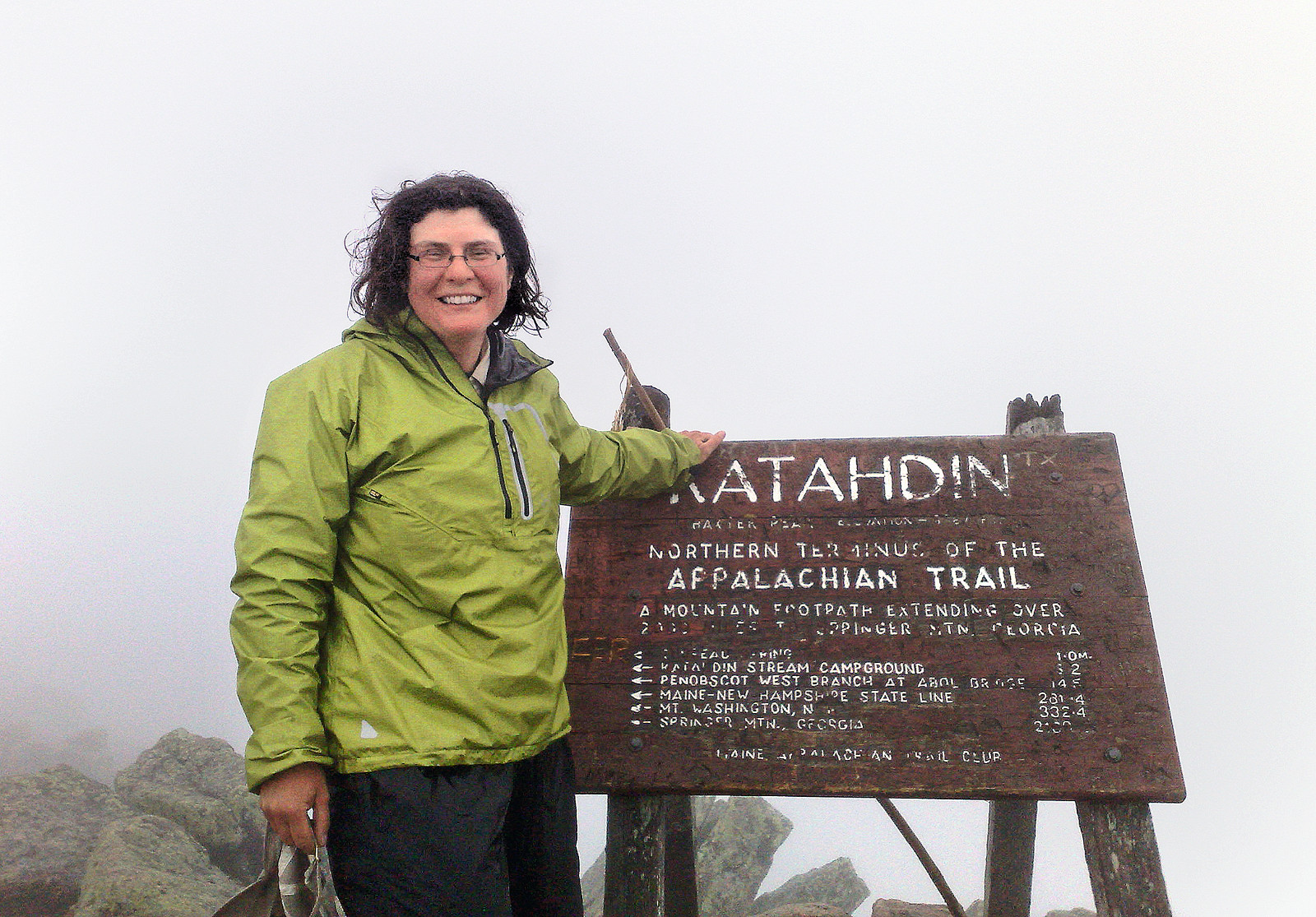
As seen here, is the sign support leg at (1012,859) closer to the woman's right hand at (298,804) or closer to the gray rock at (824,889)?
the woman's right hand at (298,804)

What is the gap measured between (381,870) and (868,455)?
2.40 m

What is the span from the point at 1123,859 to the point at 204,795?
6876 millimetres

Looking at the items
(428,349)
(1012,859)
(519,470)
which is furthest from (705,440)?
(1012,859)

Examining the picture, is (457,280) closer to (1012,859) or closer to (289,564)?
(289,564)

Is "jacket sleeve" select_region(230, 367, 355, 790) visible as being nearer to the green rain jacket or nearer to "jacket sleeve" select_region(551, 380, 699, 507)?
the green rain jacket

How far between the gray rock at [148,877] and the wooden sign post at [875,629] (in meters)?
3.58

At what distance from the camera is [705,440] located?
3.57 meters

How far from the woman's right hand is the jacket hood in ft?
3.85

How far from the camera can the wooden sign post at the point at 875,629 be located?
2.90 meters

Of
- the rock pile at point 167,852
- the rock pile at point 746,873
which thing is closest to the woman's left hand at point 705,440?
the rock pile at point 167,852

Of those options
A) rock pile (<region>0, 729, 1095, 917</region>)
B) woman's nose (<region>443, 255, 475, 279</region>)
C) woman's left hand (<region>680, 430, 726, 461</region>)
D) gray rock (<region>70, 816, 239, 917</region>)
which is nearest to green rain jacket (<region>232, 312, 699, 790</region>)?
woman's nose (<region>443, 255, 475, 279</region>)

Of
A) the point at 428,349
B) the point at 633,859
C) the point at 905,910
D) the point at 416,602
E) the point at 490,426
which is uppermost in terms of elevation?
the point at 428,349

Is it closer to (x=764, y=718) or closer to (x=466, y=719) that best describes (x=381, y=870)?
(x=466, y=719)

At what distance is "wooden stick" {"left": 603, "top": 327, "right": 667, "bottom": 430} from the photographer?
3709 mm
